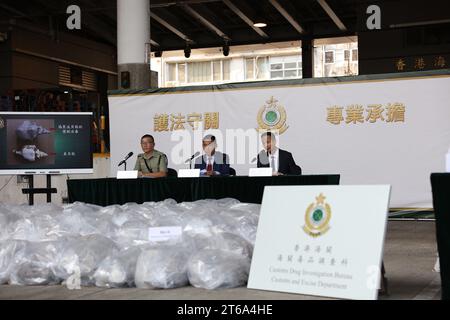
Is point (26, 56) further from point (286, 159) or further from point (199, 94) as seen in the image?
point (286, 159)

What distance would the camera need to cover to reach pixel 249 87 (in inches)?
416

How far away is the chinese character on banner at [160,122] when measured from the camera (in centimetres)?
1098

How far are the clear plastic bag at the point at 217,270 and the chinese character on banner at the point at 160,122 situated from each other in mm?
6102

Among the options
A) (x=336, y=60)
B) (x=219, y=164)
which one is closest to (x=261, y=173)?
(x=219, y=164)

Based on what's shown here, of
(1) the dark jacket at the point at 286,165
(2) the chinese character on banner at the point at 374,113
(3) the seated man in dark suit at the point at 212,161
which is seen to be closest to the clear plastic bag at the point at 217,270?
(3) the seated man in dark suit at the point at 212,161

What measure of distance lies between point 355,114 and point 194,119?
2324mm

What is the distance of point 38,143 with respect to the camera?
898 centimetres

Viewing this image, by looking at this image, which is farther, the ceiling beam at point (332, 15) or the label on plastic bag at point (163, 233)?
the ceiling beam at point (332, 15)

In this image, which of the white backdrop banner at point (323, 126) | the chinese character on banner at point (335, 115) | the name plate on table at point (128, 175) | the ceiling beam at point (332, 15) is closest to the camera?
the name plate on table at point (128, 175)

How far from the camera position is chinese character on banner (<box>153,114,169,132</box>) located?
432 inches

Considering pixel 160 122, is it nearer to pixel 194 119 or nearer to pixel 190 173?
pixel 194 119

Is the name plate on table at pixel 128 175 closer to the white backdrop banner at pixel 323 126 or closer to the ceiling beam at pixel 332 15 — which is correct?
the white backdrop banner at pixel 323 126

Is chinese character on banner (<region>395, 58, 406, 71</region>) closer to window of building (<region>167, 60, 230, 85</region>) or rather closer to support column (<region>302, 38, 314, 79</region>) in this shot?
support column (<region>302, 38, 314, 79</region>)
